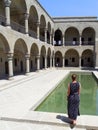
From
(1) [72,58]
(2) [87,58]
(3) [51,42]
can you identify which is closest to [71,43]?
(1) [72,58]

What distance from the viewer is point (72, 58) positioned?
40.6 m

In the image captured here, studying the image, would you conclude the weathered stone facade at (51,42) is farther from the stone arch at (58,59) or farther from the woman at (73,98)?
the woman at (73,98)

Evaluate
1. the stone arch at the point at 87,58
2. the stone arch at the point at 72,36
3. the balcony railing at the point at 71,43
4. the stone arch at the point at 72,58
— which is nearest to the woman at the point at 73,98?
the stone arch at the point at 87,58

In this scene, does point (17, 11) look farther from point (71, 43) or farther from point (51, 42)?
point (71, 43)

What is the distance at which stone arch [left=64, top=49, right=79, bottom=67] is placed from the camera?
40.3 metres

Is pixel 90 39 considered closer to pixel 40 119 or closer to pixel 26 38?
pixel 26 38

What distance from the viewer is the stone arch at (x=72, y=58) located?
4034 cm

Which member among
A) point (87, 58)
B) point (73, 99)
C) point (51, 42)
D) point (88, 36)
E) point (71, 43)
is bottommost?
point (73, 99)

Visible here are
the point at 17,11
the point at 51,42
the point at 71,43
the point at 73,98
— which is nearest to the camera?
the point at 73,98

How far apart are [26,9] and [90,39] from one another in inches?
974

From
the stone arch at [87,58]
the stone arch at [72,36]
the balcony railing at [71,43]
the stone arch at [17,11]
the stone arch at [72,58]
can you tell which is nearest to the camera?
the stone arch at [17,11]

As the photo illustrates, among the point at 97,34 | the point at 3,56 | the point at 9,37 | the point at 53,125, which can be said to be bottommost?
the point at 53,125

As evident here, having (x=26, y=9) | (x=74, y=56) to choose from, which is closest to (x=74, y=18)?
(x=74, y=56)

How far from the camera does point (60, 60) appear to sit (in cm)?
4091
